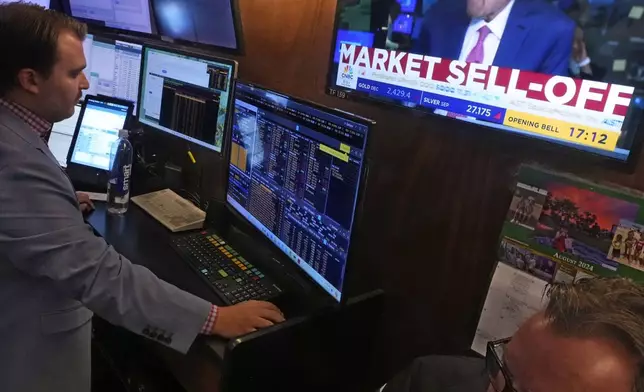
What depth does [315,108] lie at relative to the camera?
4.44ft

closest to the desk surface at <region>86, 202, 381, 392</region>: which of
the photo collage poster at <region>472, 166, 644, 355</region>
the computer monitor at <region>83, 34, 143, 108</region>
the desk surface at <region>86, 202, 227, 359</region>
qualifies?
the desk surface at <region>86, 202, 227, 359</region>

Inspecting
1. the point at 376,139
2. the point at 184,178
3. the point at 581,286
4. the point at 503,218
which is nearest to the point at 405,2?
the point at 376,139

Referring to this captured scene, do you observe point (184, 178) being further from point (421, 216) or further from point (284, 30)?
point (421, 216)

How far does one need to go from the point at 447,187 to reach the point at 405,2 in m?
0.50

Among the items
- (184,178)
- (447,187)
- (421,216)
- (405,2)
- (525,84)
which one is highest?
(405,2)

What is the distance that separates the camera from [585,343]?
0.76 m

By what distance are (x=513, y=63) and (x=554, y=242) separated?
41 centimetres

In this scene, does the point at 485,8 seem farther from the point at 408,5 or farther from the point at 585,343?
the point at 585,343

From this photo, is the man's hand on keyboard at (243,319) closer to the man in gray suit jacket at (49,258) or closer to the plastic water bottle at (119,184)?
the man in gray suit jacket at (49,258)

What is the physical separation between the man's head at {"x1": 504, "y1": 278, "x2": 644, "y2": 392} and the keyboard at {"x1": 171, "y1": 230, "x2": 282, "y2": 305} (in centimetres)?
79

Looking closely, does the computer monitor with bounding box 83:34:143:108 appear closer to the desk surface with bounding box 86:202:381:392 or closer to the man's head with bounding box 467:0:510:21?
→ the desk surface with bounding box 86:202:381:392

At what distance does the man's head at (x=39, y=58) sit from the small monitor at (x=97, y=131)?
98 cm

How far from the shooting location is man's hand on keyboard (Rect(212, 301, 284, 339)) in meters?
1.32

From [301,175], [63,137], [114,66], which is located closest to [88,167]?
[63,137]
